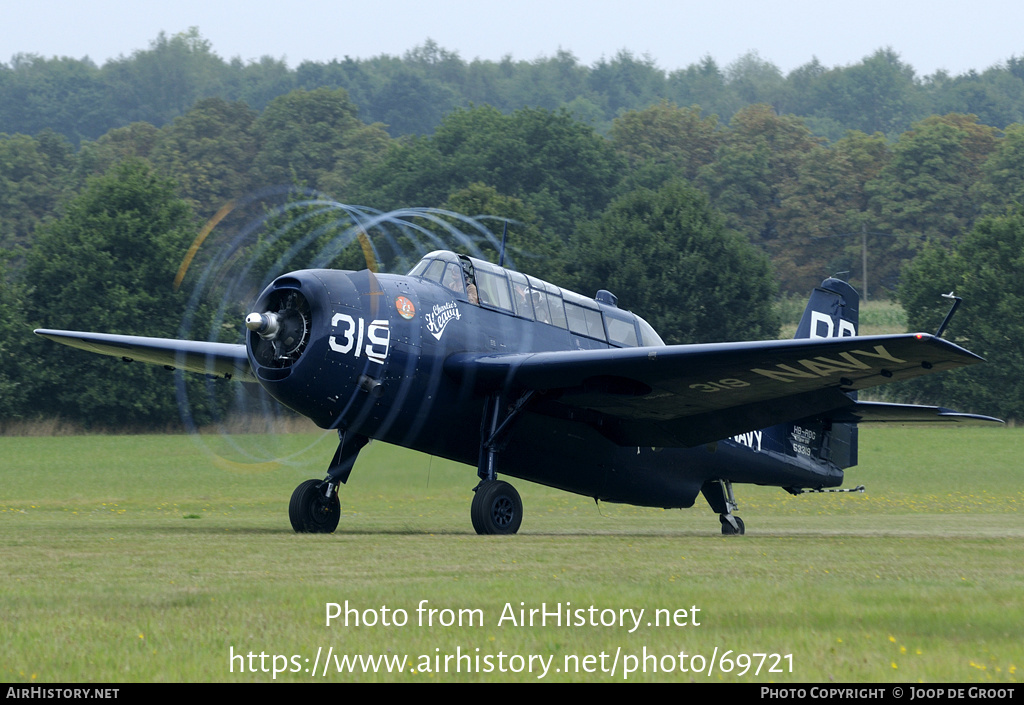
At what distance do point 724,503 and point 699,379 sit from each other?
231 inches

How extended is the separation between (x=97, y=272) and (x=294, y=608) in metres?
47.3

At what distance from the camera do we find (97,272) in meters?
54.0

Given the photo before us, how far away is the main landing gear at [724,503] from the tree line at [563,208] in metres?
8.52

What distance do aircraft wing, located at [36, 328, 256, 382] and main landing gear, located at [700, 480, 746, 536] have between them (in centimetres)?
840

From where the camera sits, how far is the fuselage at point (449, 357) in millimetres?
16641

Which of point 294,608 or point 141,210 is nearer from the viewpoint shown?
point 294,608

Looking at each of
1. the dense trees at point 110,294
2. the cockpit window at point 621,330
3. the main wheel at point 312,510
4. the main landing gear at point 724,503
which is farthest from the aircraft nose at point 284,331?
the dense trees at point 110,294

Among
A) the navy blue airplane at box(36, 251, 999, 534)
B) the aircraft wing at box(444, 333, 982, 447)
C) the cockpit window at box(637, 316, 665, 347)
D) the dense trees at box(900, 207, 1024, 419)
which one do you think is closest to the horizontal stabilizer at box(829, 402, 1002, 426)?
the navy blue airplane at box(36, 251, 999, 534)

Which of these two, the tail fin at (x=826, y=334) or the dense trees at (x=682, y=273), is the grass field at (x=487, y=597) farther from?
the dense trees at (x=682, y=273)

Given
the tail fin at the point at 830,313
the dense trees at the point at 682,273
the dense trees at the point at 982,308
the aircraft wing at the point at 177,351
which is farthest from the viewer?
the dense trees at the point at 682,273

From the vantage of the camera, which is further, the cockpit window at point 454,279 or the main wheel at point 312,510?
the main wheel at point 312,510

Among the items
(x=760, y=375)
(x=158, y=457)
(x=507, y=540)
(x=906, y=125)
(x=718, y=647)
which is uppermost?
(x=906, y=125)
